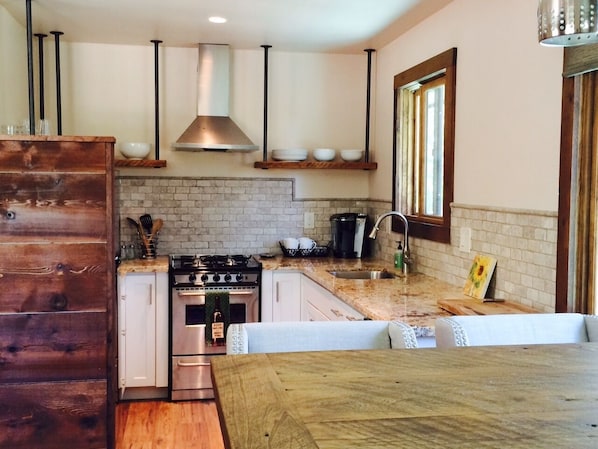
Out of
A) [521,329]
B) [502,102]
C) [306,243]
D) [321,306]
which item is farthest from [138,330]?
[521,329]

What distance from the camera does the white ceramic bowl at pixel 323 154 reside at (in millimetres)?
4922

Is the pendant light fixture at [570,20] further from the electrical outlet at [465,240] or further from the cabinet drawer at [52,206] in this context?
the cabinet drawer at [52,206]

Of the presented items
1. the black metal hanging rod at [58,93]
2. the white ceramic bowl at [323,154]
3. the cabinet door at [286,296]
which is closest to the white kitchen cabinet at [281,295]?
the cabinet door at [286,296]

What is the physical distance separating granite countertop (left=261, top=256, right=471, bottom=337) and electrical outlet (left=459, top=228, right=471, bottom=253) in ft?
0.70

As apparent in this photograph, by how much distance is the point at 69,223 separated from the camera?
3312mm

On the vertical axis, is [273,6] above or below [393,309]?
above

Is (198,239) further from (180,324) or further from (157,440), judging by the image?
(157,440)

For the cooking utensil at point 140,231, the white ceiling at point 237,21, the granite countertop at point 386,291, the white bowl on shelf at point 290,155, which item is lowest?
the granite countertop at point 386,291

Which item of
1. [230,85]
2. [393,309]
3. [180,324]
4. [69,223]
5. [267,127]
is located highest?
[230,85]

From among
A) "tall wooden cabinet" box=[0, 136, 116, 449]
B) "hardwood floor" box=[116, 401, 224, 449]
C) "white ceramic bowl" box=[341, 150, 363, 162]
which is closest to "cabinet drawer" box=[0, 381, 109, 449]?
"tall wooden cabinet" box=[0, 136, 116, 449]

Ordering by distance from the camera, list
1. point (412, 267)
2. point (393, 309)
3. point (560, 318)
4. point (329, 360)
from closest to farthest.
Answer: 1. point (329, 360)
2. point (560, 318)
3. point (393, 309)
4. point (412, 267)

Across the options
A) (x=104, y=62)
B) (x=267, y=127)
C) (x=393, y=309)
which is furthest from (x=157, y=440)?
(x=104, y=62)

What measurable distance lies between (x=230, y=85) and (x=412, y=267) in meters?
1.99

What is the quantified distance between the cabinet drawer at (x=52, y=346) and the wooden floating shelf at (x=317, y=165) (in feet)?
6.17
